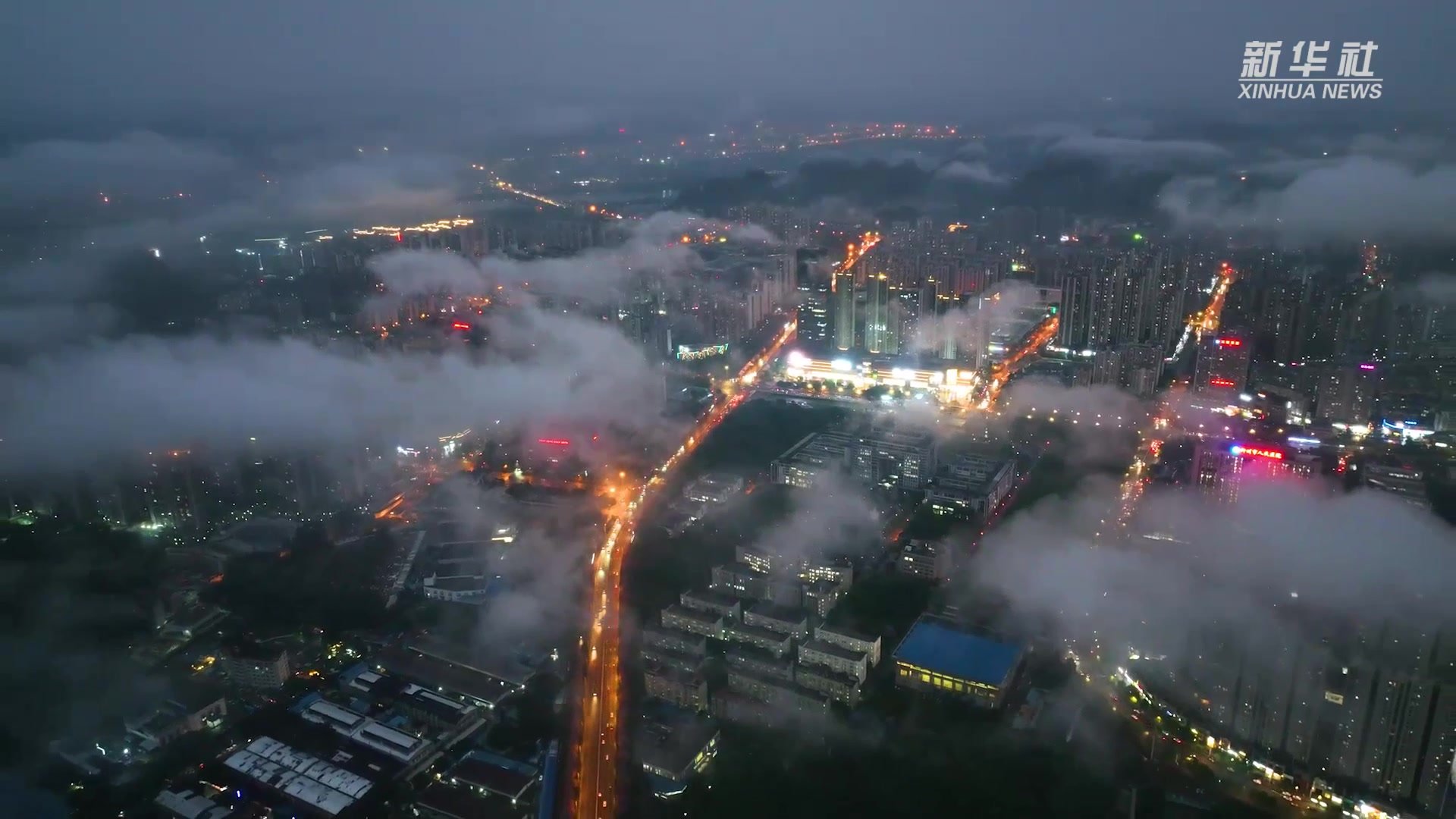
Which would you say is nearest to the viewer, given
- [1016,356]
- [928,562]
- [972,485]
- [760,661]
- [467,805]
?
[467,805]

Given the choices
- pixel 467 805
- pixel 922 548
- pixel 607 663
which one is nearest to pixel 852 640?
pixel 922 548

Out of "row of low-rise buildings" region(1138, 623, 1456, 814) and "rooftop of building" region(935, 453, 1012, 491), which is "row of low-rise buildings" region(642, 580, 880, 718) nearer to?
"row of low-rise buildings" region(1138, 623, 1456, 814)

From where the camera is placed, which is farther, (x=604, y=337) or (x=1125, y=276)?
(x=1125, y=276)

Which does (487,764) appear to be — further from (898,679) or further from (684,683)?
(898,679)

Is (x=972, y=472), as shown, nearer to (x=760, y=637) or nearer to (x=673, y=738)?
(x=760, y=637)

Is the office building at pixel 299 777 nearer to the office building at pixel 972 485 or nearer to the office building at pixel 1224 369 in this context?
the office building at pixel 972 485

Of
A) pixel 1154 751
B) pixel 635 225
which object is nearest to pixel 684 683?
pixel 1154 751

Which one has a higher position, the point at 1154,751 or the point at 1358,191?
the point at 1358,191
